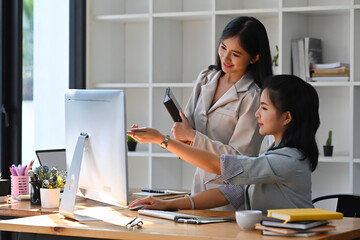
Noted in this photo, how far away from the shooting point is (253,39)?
9.31ft

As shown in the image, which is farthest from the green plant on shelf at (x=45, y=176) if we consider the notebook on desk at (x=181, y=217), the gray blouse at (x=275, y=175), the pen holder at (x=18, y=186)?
the gray blouse at (x=275, y=175)

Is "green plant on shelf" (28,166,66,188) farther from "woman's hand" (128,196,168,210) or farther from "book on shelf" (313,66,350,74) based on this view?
"book on shelf" (313,66,350,74)

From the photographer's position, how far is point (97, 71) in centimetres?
461

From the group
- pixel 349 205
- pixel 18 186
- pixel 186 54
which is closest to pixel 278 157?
pixel 349 205

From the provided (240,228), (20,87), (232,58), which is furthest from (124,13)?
(240,228)

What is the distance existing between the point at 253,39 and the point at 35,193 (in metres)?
1.20

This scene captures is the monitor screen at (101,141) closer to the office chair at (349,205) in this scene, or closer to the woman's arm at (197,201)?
the woman's arm at (197,201)

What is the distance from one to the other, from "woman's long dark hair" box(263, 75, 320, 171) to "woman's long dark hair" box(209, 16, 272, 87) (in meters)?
0.39

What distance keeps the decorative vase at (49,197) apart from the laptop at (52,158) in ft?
1.55

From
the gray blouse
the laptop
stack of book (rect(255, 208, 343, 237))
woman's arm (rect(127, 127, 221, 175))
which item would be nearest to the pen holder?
the laptop

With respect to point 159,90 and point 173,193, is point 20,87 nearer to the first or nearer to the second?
point 159,90

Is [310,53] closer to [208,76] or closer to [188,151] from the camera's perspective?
[208,76]

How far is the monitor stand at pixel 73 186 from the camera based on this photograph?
93.1 inches

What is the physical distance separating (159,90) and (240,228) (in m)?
2.42
